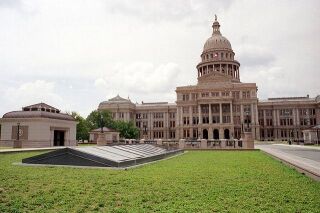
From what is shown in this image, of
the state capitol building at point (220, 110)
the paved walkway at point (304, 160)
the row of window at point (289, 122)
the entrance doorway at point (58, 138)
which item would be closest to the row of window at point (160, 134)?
the state capitol building at point (220, 110)

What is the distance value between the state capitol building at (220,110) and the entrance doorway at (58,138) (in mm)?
50553

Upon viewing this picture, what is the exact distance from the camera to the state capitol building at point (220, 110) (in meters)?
105

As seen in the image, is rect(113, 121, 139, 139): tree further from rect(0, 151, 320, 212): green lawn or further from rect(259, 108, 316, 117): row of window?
rect(0, 151, 320, 212): green lawn

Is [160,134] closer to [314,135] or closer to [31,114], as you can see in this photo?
[314,135]

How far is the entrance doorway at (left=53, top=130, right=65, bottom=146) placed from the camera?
56000mm

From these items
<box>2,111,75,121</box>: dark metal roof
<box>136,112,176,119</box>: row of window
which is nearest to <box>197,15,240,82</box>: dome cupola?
<box>136,112,176,119</box>: row of window

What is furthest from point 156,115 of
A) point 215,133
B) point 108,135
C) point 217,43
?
point 108,135

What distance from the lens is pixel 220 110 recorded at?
104438mm

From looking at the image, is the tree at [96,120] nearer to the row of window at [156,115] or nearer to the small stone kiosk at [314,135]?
the row of window at [156,115]

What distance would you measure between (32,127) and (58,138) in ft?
22.1

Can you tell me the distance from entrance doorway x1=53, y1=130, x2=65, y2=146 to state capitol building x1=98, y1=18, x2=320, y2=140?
166 ft

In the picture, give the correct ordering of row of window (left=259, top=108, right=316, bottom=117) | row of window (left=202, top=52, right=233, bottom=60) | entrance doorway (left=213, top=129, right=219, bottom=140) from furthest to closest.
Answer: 1. row of window (left=202, top=52, right=233, bottom=60)
2. row of window (left=259, top=108, right=316, bottom=117)
3. entrance doorway (left=213, top=129, right=219, bottom=140)

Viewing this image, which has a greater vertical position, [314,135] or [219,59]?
[219,59]

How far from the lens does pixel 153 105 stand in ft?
417
